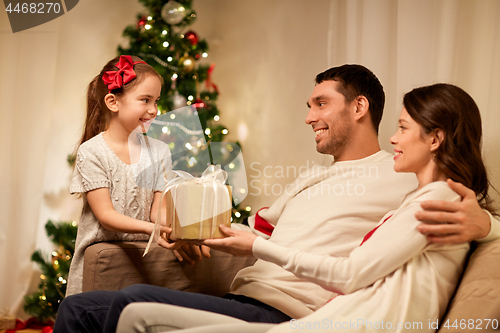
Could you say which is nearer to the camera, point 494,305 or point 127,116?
point 494,305

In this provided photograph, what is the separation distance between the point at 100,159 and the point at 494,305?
3.88 ft

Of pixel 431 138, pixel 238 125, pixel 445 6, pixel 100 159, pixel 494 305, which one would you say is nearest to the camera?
pixel 494 305

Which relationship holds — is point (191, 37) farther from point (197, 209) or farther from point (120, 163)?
point (197, 209)

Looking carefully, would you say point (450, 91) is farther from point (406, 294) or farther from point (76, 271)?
point (76, 271)

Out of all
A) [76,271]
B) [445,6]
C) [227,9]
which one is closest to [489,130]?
[445,6]

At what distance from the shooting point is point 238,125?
3141mm

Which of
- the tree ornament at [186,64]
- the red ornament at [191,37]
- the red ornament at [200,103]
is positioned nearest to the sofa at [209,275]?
the red ornament at [200,103]

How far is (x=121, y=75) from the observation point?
1.39 m

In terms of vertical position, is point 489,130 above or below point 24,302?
above

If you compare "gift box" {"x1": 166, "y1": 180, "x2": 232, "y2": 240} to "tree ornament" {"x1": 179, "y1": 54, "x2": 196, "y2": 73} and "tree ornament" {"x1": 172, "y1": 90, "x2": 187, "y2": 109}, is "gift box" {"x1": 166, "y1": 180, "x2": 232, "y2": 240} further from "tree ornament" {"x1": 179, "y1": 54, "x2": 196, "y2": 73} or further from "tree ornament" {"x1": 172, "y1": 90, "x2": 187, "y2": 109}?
"tree ornament" {"x1": 179, "y1": 54, "x2": 196, "y2": 73}

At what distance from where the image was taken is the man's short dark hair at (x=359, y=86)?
4.65ft

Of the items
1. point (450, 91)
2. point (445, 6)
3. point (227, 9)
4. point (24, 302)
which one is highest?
point (227, 9)

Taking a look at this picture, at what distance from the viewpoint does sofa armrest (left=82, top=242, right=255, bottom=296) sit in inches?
49.8

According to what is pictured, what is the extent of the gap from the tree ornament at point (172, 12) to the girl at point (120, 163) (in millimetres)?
1105
